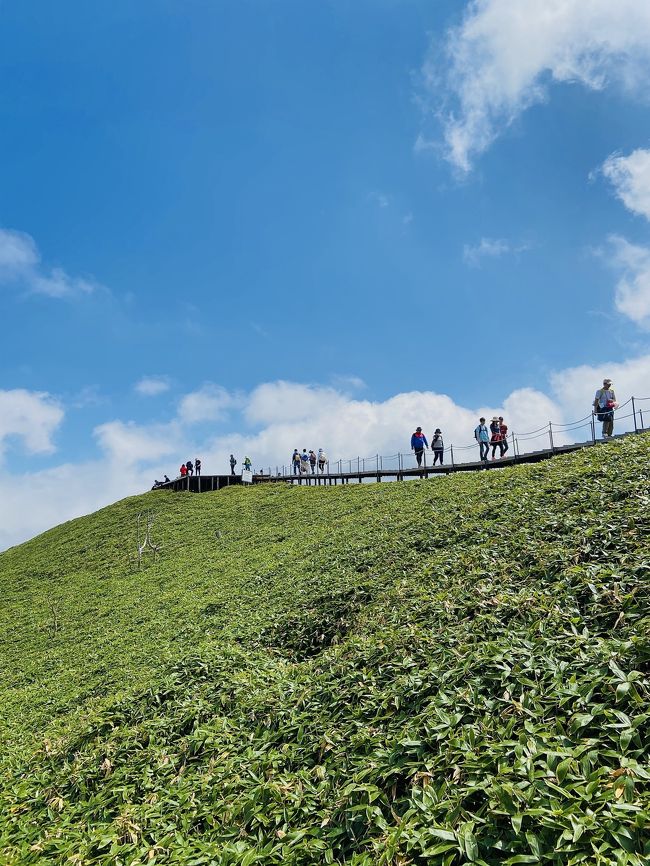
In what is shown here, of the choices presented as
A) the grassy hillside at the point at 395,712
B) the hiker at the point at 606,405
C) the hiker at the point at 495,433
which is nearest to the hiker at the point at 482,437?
the hiker at the point at 495,433

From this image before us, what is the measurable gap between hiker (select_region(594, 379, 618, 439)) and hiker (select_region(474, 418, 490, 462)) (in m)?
6.05

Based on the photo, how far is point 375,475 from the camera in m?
31.1

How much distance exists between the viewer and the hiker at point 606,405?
1595 cm

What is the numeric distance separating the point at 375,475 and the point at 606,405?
1629 centimetres

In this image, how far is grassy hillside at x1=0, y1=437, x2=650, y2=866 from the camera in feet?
10.8

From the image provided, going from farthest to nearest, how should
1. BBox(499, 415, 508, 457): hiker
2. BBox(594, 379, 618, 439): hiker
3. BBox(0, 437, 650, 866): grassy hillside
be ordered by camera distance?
BBox(499, 415, 508, 457): hiker
BBox(594, 379, 618, 439): hiker
BBox(0, 437, 650, 866): grassy hillside

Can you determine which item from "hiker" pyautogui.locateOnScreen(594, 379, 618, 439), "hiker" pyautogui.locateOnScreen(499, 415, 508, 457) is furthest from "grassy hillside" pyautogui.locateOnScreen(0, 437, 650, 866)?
"hiker" pyautogui.locateOnScreen(499, 415, 508, 457)

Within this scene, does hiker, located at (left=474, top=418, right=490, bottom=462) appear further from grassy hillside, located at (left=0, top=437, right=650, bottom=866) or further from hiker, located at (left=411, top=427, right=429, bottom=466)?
grassy hillside, located at (left=0, top=437, right=650, bottom=866)

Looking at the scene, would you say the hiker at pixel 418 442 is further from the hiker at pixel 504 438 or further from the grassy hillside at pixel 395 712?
the grassy hillside at pixel 395 712

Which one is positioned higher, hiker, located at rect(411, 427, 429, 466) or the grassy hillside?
hiker, located at rect(411, 427, 429, 466)

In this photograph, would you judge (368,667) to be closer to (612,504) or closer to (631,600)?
(631,600)

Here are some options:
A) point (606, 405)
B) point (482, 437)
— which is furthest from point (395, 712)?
point (482, 437)

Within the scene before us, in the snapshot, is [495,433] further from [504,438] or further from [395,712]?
[395,712]

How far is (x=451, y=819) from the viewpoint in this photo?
3.26 metres
